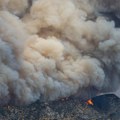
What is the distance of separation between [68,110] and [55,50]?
2.54 metres

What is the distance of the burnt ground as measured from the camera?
Answer: 12969 millimetres

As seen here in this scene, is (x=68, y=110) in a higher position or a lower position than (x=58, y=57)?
lower

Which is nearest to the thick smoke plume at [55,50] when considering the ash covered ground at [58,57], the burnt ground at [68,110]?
the ash covered ground at [58,57]

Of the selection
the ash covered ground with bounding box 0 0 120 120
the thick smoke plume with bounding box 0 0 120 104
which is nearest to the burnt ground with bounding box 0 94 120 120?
the ash covered ground with bounding box 0 0 120 120

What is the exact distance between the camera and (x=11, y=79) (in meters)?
13.2

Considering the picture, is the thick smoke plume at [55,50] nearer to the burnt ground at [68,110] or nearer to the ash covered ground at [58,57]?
the ash covered ground at [58,57]

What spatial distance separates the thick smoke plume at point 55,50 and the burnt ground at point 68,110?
0.32m

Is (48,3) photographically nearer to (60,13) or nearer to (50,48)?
(60,13)

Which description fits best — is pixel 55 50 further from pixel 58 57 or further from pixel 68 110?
pixel 68 110

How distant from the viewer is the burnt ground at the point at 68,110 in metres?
13.0

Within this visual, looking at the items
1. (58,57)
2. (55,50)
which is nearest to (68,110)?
(58,57)

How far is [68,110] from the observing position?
1378 cm

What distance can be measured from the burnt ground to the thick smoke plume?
325mm

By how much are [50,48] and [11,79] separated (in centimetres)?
242
